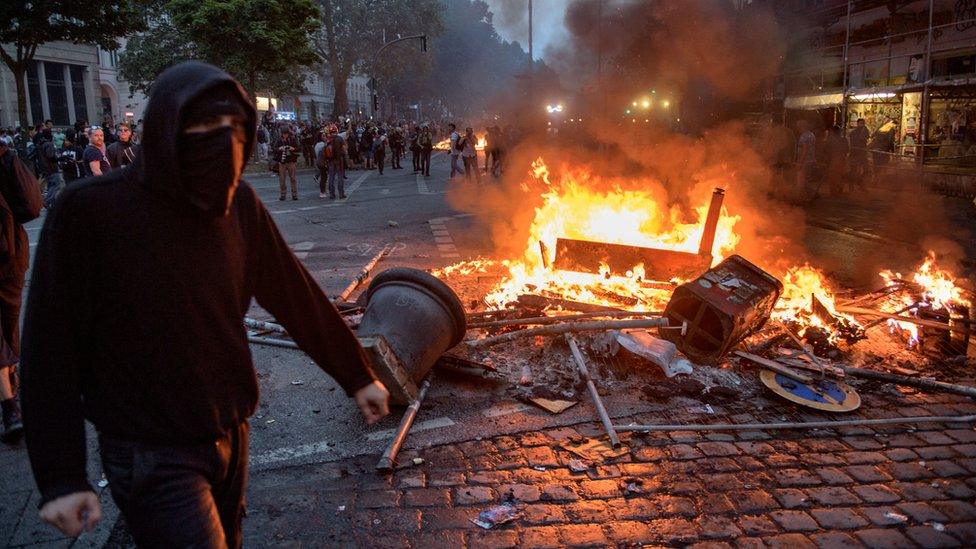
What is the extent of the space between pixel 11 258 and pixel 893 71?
86.3 feet

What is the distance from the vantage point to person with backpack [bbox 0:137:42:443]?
404 centimetres

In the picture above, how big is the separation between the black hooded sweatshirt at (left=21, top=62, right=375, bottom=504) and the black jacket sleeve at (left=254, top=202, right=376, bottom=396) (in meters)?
0.20

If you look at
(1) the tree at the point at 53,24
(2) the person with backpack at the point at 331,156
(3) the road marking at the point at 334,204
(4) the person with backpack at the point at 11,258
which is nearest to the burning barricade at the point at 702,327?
(4) the person with backpack at the point at 11,258

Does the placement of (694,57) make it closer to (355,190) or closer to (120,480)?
(355,190)

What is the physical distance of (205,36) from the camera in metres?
23.5

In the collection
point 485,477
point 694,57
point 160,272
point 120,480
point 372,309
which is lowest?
point 485,477

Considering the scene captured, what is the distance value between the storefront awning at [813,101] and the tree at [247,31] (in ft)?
60.5

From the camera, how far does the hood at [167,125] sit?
1674mm

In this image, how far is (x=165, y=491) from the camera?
1.75 metres

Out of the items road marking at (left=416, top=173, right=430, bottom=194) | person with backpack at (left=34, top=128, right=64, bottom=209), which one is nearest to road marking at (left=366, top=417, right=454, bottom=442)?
person with backpack at (left=34, top=128, right=64, bottom=209)

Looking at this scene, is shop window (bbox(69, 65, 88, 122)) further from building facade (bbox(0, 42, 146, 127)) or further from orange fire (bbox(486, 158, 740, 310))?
orange fire (bbox(486, 158, 740, 310))

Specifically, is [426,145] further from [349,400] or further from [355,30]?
[355,30]

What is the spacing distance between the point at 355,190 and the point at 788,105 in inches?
667

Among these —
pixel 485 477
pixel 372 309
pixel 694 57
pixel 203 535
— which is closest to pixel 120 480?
pixel 203 535
